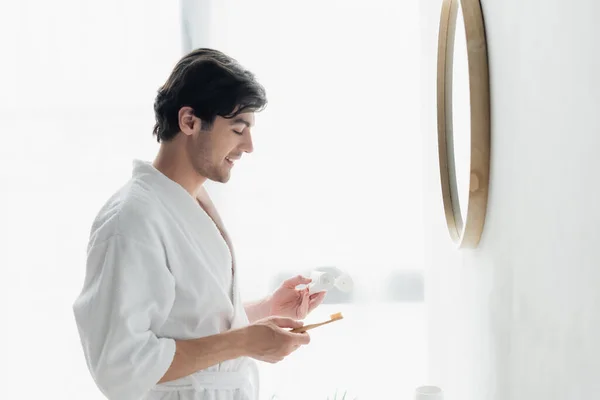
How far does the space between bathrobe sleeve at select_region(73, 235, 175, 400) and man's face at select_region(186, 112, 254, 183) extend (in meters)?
0.23

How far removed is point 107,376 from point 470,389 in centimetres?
78

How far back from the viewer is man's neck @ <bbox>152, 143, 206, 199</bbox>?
1.38m

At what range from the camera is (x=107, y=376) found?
116 centimetres

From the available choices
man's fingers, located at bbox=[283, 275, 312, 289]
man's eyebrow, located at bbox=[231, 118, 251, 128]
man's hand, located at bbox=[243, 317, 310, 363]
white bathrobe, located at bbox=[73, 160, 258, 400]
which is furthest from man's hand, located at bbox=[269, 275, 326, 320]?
man's eyebrow, located at bbox=[231, 118, 251, 128]

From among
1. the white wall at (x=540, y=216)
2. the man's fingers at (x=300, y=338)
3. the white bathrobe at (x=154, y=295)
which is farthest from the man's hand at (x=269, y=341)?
the white wall at (x=540, y=216)

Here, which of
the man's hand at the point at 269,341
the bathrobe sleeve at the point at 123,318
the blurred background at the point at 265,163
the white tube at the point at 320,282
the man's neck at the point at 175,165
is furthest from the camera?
the blurred background at the point at 265,163

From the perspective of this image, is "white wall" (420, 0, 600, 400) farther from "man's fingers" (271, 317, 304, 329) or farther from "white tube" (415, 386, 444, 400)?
"man's fingers" (271, 317, 304, 329)

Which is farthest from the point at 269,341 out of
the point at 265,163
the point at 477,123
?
the point at 265,163

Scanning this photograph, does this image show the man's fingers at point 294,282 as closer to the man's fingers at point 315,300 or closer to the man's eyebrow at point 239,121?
the man's fingers at point 315,300

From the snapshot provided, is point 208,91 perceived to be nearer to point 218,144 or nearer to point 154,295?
point 218,144

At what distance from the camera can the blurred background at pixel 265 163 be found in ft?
7.19

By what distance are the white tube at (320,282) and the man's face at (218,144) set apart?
38 cm

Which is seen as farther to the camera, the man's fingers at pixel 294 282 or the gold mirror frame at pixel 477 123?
the man's fingers at pixel 294 282

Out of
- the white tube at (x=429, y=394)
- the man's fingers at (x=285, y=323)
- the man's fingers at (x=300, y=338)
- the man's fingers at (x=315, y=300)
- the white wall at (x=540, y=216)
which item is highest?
the white wall at (x=540, y=216)
